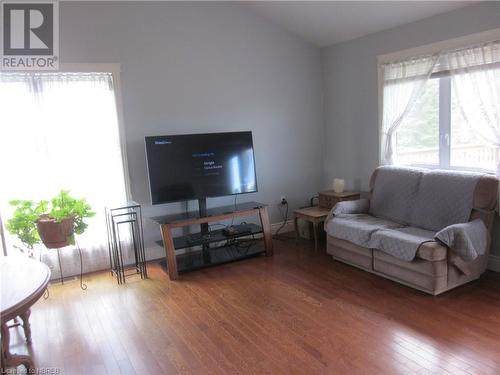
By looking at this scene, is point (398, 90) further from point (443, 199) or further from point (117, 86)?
point (117, 86)

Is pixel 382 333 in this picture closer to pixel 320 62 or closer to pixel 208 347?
pixel 208 347

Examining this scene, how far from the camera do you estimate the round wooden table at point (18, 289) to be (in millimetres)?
1963

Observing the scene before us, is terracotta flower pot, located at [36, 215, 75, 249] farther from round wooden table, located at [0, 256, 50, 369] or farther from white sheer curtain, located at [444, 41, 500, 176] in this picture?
white sheer curtain, located at [444, 41, 500, 176]

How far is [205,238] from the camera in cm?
424

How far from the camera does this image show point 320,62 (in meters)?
5.37

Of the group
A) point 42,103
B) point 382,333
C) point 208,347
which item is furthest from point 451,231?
point 42,103

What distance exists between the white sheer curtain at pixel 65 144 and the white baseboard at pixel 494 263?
3667 mm

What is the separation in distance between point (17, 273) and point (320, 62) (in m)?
4.38

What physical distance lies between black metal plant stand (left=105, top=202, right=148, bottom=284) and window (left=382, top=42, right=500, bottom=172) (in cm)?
286

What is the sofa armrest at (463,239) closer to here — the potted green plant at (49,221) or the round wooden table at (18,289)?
the round wooden table at (18,289)

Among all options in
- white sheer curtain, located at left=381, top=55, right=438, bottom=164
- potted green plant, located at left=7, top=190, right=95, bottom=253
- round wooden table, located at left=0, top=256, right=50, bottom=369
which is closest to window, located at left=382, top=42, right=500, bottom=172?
white sheer curtain, located at left=381, top=55, right=438, bottom=164

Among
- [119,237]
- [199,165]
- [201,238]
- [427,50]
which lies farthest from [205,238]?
[427,50]

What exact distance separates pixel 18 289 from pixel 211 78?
3190 mm

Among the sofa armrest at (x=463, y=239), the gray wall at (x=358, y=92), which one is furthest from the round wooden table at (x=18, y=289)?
the gray wall at (x=358, y=92)
